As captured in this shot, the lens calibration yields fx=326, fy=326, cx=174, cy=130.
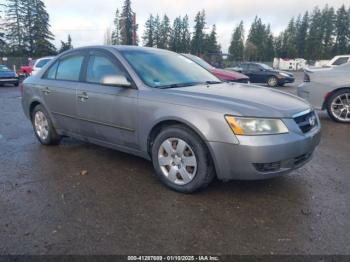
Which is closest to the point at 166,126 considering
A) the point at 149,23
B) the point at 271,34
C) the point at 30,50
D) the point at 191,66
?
the point at 191,66

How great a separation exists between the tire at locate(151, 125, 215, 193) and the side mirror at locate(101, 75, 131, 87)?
0.76 meters

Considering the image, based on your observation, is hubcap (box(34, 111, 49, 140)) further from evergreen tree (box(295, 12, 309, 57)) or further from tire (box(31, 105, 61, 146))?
evergreen tree (box(295, 12, 309, 57))

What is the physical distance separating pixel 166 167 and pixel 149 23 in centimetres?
9239

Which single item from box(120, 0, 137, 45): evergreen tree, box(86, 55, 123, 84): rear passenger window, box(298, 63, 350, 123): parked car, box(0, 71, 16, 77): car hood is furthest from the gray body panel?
box(120, 0, 137, 45): evergreen tree

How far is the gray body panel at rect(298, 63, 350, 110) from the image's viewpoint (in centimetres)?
745

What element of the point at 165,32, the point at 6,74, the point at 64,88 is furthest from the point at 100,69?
the point at 165,32

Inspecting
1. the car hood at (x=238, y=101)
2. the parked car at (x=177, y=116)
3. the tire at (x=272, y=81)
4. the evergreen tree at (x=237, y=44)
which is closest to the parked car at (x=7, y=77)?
the tire at (x=272, y=81)

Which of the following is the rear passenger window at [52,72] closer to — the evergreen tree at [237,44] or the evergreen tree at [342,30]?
the evergreen tree at [237,44]

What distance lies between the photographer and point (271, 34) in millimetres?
96438

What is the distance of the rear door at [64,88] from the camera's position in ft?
15.4

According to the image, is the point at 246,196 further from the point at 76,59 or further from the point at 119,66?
the point at 76,59

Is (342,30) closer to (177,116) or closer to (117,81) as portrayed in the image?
(117,81)

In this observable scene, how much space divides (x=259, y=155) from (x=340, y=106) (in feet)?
18.0

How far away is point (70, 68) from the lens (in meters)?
4.91
